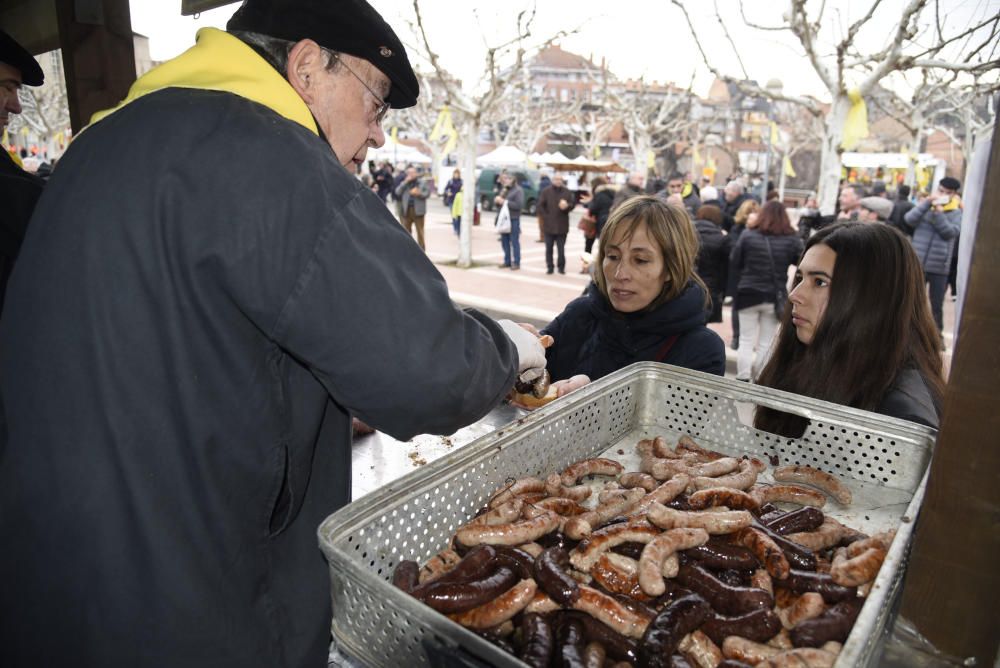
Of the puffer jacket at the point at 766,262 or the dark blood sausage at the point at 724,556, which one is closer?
the dark blood sausage at the point at 724,556

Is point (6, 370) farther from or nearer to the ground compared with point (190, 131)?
nearer to the ground

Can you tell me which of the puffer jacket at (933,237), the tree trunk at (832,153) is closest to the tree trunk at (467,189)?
the tree trunk at (832,153)

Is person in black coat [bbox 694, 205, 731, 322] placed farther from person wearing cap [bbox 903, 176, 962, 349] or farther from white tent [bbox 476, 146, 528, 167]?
white tent [bbox 476, 146, 528, 167]

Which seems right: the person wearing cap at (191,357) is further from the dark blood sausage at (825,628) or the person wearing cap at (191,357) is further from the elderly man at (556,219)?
the elderly man at (556,219)

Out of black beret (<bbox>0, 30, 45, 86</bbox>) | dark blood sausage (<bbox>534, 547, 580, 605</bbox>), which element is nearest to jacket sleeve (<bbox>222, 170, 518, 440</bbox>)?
dark blood sausage (<bbox>534, 547, 580, 605</bbox>)

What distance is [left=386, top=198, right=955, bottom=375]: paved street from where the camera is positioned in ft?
35.0

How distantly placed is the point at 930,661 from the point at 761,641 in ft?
1.13

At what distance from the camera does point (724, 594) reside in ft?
4.78

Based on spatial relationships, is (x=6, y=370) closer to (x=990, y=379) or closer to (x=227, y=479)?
(x=227, y=479)

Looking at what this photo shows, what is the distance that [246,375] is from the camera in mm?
1344

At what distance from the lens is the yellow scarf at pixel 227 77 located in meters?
1.39

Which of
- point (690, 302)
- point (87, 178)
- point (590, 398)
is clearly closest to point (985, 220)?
point (590, 398)

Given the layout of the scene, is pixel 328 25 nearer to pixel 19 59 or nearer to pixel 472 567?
pixel 472 567

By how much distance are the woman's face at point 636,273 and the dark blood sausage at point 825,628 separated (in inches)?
84.1
